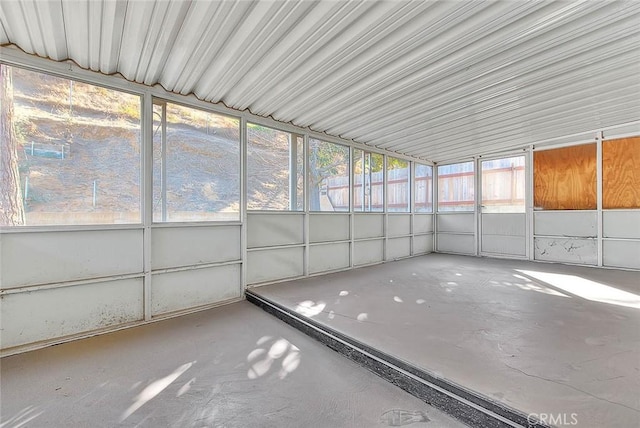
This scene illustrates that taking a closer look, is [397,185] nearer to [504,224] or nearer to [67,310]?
Result: [504,224]

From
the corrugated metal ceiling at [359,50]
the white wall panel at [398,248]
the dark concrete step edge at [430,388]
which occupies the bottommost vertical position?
the dark concrete step edge at [430,388]

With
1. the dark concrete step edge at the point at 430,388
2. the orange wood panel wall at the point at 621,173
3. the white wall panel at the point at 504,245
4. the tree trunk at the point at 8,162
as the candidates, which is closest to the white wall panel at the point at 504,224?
the white wall panel at the point at 504,245

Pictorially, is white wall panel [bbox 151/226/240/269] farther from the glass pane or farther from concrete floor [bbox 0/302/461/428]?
the glass pane

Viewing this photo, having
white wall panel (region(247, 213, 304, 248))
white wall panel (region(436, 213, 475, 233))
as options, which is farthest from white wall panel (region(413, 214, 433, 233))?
white wall panel (region(247, 213, 304, 248))

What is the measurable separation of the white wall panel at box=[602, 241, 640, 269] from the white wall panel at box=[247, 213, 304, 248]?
19.8ft

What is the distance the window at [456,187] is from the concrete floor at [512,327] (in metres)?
2.79

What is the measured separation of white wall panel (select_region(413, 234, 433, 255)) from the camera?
7.44m

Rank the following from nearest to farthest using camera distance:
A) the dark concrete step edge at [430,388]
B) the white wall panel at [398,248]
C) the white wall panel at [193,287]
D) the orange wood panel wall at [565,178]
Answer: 1. the dark concrete step edge at [430,388]
2. the white wall panel at [193,287]
3. the orange wood panel wall at [565,178]
4. the white wall panel at [398,248]

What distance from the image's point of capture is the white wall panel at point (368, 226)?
5895 millimetres

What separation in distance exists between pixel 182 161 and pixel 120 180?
28.6 inches

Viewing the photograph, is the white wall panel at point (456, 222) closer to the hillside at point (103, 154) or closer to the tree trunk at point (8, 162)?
the hillside at point (103, 154)

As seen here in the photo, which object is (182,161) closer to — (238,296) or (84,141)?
(84,141)

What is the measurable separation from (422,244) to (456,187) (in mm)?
1857

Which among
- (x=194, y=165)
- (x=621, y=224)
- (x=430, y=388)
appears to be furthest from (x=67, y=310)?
(x=621, y=224)
